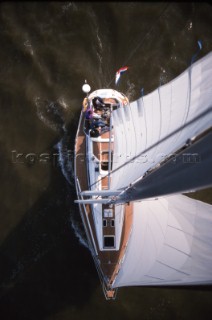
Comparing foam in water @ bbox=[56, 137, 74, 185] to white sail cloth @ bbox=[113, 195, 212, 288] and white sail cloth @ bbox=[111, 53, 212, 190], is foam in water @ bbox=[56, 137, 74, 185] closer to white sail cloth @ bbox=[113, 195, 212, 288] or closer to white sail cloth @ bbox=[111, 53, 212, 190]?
white sail cloth @ bbox=[111, 53, 212, 190]

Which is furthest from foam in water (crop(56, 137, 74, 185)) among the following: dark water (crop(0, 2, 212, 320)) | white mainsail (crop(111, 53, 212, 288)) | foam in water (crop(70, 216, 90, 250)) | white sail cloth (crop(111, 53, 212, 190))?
white mainsail (crop(111, 53, 212, 288))

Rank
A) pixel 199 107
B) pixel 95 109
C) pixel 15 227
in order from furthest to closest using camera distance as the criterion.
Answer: pixel 15 227
pixel 95 109
pixel 199 107

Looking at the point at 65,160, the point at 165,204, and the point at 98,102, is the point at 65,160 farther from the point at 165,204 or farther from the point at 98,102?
the point at 165,204

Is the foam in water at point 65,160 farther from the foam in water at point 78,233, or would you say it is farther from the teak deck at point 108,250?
the foam in water at point 78,233

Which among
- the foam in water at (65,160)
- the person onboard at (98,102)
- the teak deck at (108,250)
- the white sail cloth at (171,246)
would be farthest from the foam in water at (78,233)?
the person onboard at (98,102)

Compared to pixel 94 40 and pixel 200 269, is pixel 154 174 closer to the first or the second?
pixel 200 269

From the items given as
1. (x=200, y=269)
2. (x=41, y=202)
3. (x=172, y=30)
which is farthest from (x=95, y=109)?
(x=200, y=269)

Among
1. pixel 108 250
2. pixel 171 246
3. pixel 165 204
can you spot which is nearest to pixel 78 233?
pixel 108 250
